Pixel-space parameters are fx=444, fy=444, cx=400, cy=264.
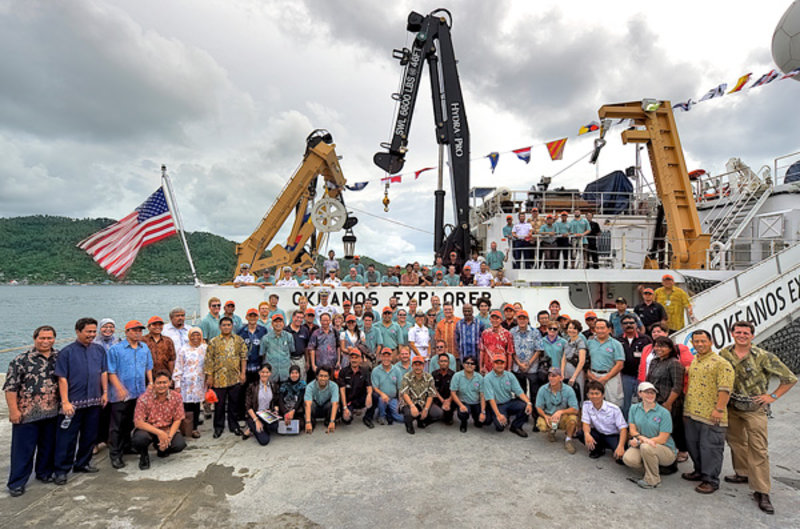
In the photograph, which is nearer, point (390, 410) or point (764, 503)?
point (764, 503)

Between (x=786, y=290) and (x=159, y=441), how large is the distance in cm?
1089

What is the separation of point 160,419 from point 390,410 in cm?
296

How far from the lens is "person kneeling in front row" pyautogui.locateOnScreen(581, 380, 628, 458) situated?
16.4ft

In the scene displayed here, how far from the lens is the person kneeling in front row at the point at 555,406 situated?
5.60 m

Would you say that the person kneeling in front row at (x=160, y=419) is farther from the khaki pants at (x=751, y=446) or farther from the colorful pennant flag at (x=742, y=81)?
the colorful pennant flag at (x=742, y=81)

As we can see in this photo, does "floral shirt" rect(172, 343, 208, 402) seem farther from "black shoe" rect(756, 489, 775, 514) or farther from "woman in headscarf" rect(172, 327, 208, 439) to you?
"black shoe" rect(756, 489, 775, 514)

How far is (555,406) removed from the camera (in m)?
5.80

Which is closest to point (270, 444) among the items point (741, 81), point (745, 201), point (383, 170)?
point (383, 170)

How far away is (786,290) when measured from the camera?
338 inches

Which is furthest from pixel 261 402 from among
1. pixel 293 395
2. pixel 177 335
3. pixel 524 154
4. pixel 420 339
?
pixel 524 154

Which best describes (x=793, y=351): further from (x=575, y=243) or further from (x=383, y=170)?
(x=383, y=170)

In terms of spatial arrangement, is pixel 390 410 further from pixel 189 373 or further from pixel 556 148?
pixel 556 148

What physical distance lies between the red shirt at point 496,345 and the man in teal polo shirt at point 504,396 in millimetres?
295

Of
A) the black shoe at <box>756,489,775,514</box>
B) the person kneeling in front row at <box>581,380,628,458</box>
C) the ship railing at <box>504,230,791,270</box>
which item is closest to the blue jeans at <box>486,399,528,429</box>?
the person kneeling in front row at <box>581,380,628,458</box>
